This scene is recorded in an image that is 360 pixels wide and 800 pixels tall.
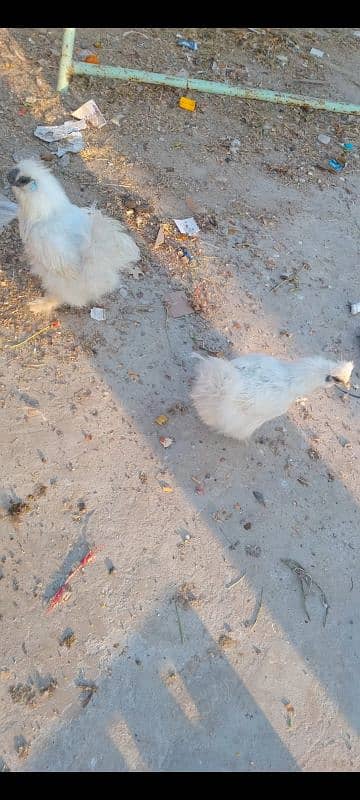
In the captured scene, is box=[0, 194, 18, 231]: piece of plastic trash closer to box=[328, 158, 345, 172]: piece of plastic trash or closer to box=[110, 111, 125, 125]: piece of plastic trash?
box=[110, 111, 125, 125]: piece of plastic trash

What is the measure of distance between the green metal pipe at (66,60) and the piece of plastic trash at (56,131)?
57 cm

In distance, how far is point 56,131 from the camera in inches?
233

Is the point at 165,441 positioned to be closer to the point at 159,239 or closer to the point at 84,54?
the point at 159,239

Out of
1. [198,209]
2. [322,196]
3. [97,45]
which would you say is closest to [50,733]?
[198,209]

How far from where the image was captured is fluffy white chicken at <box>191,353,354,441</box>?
3932 mm

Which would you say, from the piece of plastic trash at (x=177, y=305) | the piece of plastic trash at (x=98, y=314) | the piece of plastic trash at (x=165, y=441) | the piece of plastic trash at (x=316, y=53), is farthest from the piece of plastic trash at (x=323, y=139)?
the piece of plastic trash at (x=165, y=441)

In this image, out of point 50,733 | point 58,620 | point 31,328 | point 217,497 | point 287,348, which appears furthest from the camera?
point 287,348

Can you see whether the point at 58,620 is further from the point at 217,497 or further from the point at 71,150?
the point at 71,150

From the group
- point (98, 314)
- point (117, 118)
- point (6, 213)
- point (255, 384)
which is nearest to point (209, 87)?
point (117, 118)

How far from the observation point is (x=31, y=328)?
474 centimetres

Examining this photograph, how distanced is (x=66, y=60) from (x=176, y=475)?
491cm

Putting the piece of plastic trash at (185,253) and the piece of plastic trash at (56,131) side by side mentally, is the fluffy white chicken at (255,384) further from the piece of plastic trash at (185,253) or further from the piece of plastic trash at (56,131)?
the piece of plastic trash at (56,131)

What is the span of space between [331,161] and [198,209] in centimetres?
199

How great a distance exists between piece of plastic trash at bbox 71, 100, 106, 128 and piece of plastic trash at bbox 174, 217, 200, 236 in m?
1.63
